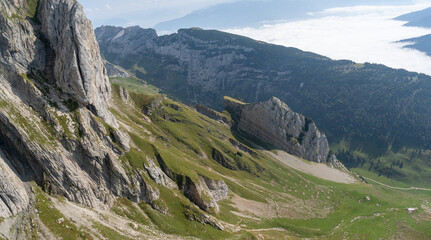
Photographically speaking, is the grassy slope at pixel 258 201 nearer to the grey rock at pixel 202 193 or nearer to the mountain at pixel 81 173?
the mountain at pixel 81 173

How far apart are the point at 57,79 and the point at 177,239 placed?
77.1 m

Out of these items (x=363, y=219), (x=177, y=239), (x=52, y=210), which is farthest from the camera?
(x=363, y=219)

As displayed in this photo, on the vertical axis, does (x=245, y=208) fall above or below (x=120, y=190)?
below

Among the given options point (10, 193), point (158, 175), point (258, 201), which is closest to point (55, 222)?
point (10, 193)

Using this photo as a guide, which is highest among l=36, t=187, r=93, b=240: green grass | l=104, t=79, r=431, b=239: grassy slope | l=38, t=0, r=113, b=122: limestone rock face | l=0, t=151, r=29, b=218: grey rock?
l=38, t=0, r=113, b=122: limestone rock face

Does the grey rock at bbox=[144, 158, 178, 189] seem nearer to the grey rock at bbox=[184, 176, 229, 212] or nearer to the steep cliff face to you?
the grey rock at bbox=[184, 176, 229, 212]

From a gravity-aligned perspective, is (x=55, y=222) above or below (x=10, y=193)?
below

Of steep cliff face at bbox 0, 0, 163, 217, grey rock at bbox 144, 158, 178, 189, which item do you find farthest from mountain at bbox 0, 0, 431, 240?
grey rock at bbox 144, 158, 178, 189

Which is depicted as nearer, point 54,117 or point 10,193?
point 10,193

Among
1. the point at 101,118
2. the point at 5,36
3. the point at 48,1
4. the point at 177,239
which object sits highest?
the point at 48,1

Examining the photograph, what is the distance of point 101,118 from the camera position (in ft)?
359

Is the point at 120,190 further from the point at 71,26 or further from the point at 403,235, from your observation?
the point at 403,235

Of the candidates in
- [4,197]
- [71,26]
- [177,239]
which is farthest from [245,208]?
[71,26]

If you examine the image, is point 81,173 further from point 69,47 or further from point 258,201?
point 258,201
